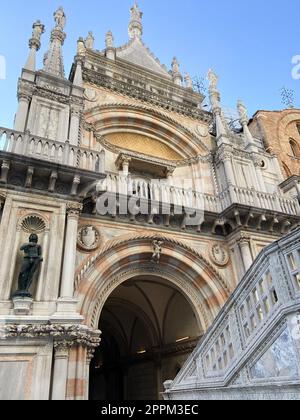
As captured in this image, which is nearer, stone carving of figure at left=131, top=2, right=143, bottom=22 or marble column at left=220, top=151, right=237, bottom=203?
marble column at left=220, top=151, right=237, bottom=203

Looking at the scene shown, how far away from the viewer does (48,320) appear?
614 cm

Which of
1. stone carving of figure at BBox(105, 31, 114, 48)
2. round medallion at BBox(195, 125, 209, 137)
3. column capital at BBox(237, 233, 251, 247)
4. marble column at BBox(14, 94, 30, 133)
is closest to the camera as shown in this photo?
marble column at BBox(14, 94, 30, 133)

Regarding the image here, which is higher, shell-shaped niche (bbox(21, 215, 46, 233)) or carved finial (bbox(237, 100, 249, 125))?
carved finial (bbox(237, 100, 249, 125))

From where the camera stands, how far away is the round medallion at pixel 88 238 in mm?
8027

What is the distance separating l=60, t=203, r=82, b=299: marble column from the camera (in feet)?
22.4

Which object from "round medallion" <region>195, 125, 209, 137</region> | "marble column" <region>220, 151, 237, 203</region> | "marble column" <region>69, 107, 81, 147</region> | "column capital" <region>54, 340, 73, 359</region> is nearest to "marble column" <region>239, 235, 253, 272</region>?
"marble column" <region>220, 151, 237, 203</region>

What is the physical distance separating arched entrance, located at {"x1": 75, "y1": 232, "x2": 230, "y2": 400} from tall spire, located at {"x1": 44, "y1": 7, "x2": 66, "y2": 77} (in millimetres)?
6368

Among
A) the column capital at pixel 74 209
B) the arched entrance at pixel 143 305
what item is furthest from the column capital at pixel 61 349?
the column capital at pixel 74 209

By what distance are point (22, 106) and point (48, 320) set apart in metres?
6.14

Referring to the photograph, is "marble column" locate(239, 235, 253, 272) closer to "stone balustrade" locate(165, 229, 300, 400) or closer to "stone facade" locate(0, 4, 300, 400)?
"stone facade" locate(0, 4, 300, 400)

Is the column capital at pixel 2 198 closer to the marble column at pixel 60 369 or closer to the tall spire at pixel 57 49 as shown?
the marble column at pixel 60 369

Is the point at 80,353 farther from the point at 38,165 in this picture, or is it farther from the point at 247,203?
the point at 247,203

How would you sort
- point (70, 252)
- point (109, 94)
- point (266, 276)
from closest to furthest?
point (266, 276) < point (70, 252) < point (109, 94)
